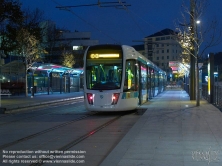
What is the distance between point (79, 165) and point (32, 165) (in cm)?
100

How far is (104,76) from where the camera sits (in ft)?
60.5

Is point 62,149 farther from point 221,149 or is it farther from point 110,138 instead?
point 221,149

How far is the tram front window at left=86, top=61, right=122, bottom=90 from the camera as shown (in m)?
18.3

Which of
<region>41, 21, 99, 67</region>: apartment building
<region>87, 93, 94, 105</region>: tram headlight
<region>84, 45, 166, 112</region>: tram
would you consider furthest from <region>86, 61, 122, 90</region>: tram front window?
<region>41, 21, 99, 67</region>: apartment building

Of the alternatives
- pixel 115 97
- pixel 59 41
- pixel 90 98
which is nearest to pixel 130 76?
pixel 115 97

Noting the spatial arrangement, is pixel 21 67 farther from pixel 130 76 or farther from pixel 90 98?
pixel 130 76

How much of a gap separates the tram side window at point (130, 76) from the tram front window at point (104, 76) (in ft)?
1.39

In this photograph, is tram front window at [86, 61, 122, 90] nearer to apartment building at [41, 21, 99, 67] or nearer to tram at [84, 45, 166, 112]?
tram at [84, 45, 166, 112]

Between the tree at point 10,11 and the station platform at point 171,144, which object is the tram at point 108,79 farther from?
the tree at point 10,11

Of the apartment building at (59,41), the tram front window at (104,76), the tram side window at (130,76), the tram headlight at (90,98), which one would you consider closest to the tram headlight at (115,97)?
the tram front window at (104,76)

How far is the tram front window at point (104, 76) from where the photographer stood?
1827cm

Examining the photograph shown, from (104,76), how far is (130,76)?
1380mm

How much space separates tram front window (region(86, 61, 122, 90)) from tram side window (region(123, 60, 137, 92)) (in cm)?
42

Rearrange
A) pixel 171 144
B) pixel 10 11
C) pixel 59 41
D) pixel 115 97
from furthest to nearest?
pixel 59 41
pixel 10 11
pixel 115 97
pixel 171 144
